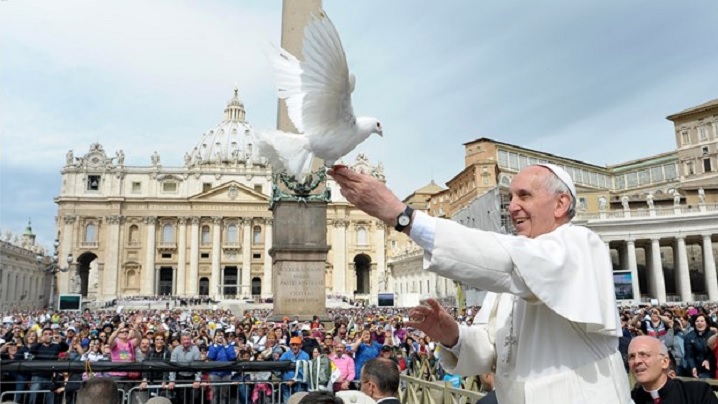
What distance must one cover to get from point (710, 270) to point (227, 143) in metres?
92.8

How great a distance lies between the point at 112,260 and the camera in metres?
78.3

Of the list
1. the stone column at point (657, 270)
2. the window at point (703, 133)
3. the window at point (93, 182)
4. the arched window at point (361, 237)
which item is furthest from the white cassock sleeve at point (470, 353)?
the window at point (93, 182)

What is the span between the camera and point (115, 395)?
3217 mm

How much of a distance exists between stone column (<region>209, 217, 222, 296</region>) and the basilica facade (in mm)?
149

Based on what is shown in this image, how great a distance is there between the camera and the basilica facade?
7888cm

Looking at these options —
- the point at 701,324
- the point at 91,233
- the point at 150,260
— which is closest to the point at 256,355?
the point at 701,324

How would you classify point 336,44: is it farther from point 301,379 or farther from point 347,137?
point 301,379

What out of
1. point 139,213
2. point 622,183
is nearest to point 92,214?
point 139,213

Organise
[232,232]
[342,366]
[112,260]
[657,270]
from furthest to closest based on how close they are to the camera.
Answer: [232,232]
[112,260]
[657,270]
[342,366]

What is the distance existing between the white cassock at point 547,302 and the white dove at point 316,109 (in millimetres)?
856

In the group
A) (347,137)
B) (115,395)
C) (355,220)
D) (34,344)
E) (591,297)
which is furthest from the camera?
(355,220)

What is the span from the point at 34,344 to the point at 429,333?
932cm

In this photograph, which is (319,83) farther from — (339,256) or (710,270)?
(339,256)

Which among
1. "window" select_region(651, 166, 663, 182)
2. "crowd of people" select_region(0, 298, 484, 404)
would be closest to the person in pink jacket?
"crowd of people" select_region(0, 298, 484, 404)
